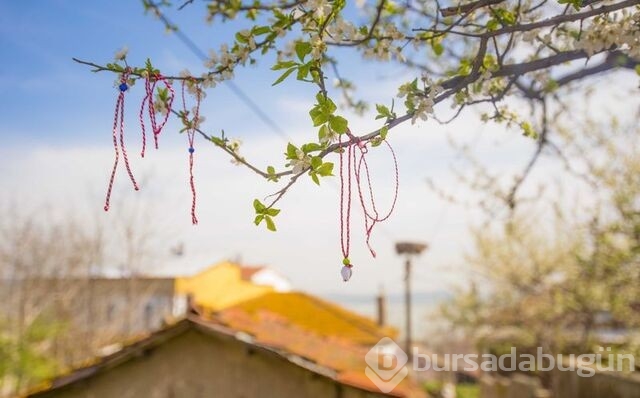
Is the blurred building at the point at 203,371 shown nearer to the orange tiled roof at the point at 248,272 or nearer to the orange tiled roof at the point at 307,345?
the orange tiled roof at the point at 307,345

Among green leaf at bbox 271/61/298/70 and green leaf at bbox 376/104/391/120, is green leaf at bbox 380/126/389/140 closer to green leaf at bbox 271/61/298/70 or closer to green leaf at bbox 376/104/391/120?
green leaf at bbox 376/104/391/120

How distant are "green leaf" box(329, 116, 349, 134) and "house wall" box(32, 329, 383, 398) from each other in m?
5.32

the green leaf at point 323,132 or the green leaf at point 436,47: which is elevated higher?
the green leaf at point 436,47

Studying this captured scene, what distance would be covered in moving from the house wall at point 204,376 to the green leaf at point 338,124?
5317 millimetres

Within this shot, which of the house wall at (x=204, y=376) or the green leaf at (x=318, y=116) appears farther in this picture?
the house wall at (x=204, y=376)

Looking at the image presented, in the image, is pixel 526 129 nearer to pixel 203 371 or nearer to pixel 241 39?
pixel 241 39

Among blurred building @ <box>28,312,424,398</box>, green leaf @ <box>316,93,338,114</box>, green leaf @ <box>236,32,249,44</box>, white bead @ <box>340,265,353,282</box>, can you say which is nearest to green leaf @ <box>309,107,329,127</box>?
green leaf @ <box>316,93,338,114</box>

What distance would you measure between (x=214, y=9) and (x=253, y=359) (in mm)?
4788

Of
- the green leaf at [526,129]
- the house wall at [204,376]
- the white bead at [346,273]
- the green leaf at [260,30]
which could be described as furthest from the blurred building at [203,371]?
the green leaf at [260,30]

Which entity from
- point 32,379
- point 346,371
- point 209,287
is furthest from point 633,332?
A: point 209,287

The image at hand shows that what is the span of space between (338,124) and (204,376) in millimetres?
5926

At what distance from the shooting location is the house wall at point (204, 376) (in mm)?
6840

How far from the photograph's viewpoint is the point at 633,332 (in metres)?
12.2
